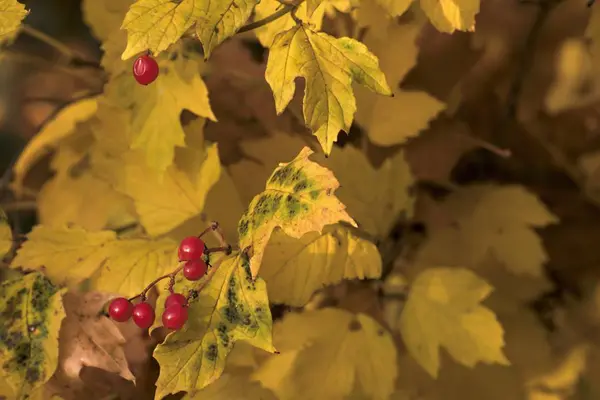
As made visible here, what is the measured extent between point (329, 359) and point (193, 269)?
222 mm

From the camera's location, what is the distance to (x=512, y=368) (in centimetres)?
81

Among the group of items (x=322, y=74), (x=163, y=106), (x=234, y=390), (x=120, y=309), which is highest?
(x=322, y=74)

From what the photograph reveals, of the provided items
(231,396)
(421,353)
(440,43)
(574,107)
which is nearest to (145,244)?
(231,396)

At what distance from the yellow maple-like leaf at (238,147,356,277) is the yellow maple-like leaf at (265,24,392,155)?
29 mm

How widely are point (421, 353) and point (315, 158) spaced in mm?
250

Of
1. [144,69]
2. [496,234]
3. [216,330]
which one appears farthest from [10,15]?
[496,234]

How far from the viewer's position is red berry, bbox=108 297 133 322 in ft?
1.74

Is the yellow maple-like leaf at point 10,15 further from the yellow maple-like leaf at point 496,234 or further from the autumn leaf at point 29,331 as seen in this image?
the yellow maple-like leaf at point 496,234

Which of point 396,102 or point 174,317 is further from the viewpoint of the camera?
point 396,102

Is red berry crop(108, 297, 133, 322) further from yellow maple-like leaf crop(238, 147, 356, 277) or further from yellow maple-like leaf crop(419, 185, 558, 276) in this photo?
yellow maple-like leaf crop(419, 185, 558, 276)

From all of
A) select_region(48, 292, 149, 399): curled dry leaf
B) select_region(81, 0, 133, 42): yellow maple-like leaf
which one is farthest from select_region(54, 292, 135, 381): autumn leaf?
select_region(81, 0, 133, 42): yellow maple-like leaf

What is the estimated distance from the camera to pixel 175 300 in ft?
1.61

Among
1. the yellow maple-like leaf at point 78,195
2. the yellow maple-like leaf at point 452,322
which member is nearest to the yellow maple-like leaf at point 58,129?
the yellow maple-like leaf at point 78,195

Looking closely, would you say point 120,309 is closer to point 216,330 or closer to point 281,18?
point 216,330
